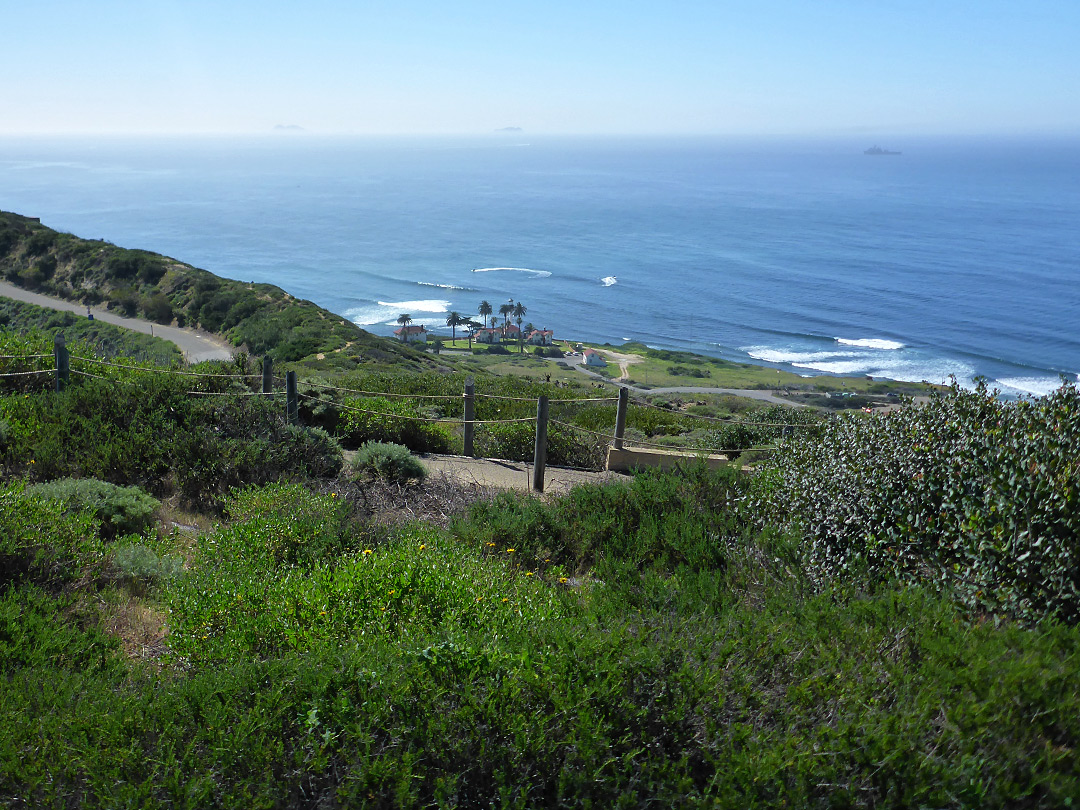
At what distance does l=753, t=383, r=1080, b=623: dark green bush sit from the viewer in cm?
368

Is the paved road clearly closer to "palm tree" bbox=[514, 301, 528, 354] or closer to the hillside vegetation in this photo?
the hillside vegetation

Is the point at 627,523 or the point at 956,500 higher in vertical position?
the point at 956,500

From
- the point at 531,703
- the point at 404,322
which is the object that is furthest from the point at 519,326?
the point at 531,703

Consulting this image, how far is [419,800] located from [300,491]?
409cm

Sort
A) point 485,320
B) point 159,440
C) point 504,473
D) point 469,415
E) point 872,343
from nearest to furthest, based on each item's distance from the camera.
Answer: point 159,440 < point 504,473 < point 469,415 < point 872,343 < point 485,320

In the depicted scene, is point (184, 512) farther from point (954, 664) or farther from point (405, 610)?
point (954, 664)

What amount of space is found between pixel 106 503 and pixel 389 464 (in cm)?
273

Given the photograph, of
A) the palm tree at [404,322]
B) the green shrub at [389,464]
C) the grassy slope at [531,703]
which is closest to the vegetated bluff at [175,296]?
the palm tree at [404,322]

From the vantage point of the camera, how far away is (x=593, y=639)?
11.0 ft

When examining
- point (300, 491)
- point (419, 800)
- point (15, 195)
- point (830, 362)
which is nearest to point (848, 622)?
point (419, 800)

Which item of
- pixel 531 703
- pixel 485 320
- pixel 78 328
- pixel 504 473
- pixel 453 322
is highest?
pixel 531 703

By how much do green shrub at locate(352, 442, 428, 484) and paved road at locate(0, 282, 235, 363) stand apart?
2517 centimetres

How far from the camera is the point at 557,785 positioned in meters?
2.79

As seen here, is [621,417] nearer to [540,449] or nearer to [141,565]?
[540,449]
